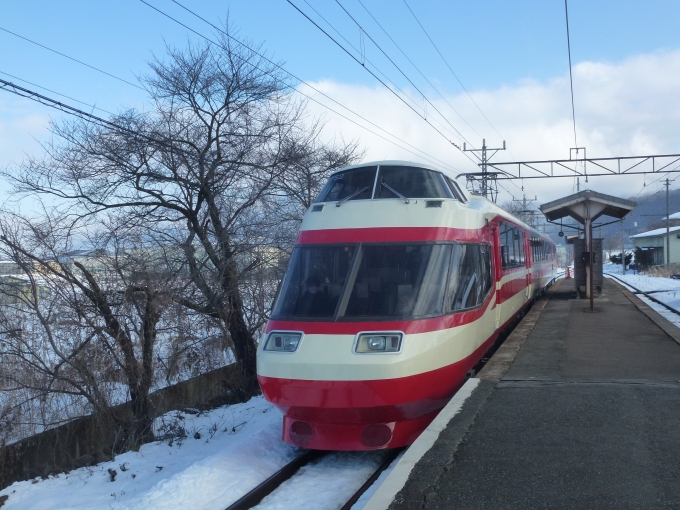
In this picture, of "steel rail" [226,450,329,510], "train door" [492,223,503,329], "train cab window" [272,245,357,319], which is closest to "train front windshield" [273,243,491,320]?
"train cab window" [272,245,357,319]

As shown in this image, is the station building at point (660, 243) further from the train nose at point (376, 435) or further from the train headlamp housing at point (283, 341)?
the train headlamp housing at point (283, 341)

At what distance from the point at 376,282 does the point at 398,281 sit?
251mm

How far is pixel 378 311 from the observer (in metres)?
6.83

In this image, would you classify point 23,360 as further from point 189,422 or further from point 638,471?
point 638,471

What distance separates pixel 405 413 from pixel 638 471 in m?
2.45

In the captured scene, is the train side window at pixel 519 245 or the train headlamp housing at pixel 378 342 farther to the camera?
the train side window at pixel 519 245

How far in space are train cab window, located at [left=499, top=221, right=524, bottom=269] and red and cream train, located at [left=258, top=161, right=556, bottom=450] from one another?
7.03 ft

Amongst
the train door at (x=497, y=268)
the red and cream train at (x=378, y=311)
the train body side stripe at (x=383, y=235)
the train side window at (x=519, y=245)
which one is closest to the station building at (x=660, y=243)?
the train side window at (x=519, y=245)

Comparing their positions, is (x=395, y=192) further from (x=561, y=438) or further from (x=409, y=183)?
(x=561, y=438)

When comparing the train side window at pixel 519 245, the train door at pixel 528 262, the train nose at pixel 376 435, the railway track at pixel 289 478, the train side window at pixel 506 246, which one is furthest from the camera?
the train door at pixel 528 262

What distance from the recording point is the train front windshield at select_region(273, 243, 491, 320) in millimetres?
6895

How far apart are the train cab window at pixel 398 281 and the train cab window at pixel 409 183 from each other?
3.49 feet

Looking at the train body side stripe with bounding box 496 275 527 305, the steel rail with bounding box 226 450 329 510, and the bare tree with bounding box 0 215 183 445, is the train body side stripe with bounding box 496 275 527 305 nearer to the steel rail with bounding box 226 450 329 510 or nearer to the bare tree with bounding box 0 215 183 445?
the steel rail with bounding box 226 450 329 510

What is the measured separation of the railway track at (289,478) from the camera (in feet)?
19.5
